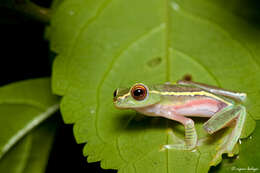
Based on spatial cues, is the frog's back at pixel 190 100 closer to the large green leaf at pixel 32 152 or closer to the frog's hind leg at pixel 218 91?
the frog's hind leg at pixel 218 91

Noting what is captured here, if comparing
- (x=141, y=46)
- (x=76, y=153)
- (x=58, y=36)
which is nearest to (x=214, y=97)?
(x=141, y=46)

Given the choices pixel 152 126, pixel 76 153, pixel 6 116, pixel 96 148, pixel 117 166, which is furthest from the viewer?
pixel 76 153

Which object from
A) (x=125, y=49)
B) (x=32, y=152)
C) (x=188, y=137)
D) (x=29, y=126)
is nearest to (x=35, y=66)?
(x=29, y=126)

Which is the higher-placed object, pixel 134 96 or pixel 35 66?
pixel 134 96

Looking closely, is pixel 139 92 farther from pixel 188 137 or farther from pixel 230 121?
pixel 230 121

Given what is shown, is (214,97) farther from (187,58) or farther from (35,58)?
(35,58)

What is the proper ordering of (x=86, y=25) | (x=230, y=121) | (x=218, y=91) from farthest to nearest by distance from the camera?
(x=86, y=25) → (x=218, y=91) → (x=230, y=121)

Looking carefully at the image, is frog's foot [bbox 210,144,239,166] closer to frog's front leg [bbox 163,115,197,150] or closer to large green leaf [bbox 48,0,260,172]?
large green leaf [bbox 48,0,260,172]
